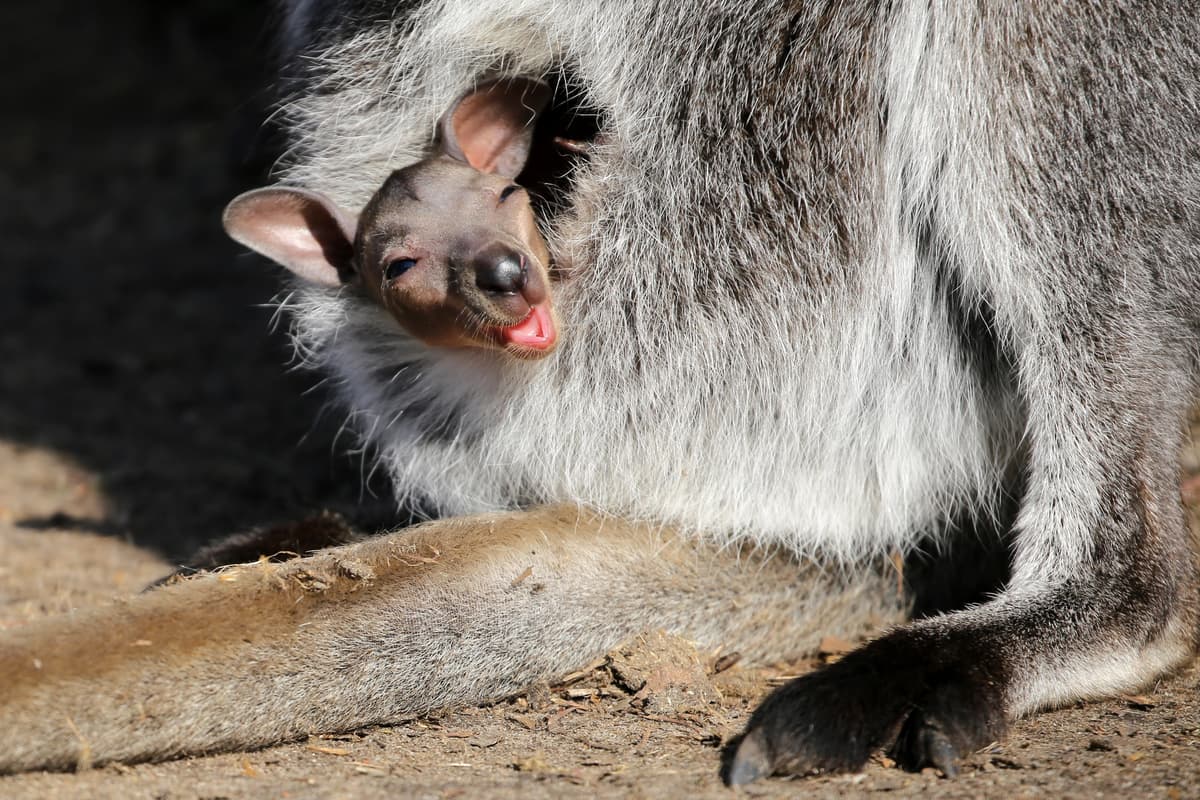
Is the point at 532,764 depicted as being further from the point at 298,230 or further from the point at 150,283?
the point at 150,283

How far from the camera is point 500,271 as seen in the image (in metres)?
2.43

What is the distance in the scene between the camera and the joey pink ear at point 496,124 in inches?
103

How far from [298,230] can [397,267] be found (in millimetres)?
282

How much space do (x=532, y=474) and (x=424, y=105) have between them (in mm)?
794

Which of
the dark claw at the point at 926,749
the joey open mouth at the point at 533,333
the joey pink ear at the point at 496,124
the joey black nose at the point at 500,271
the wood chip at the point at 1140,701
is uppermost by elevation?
the joey pink ear at the point at 496,124

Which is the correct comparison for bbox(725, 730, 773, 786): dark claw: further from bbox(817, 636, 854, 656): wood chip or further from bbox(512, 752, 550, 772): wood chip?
bbox(817, 636, 854, 656): wood chip

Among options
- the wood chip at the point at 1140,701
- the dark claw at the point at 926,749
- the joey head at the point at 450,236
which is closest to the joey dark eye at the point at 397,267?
the joey head at the point at 450,236

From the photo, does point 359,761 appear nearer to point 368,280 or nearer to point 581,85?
point 368,280

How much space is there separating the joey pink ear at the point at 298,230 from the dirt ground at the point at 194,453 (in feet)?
1.53

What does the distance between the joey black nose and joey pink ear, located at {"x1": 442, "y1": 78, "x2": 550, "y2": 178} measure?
0.30 metres

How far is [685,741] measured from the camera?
7.14ft

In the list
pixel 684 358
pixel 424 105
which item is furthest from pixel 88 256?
pixel 684 358

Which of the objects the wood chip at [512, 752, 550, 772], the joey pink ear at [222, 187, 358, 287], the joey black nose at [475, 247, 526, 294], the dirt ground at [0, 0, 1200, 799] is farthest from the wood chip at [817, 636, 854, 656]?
the joey pink ear at [222, 187, 358, 287]

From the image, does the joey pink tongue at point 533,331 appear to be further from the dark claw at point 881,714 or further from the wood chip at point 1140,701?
the wood chip at point 1140,701
